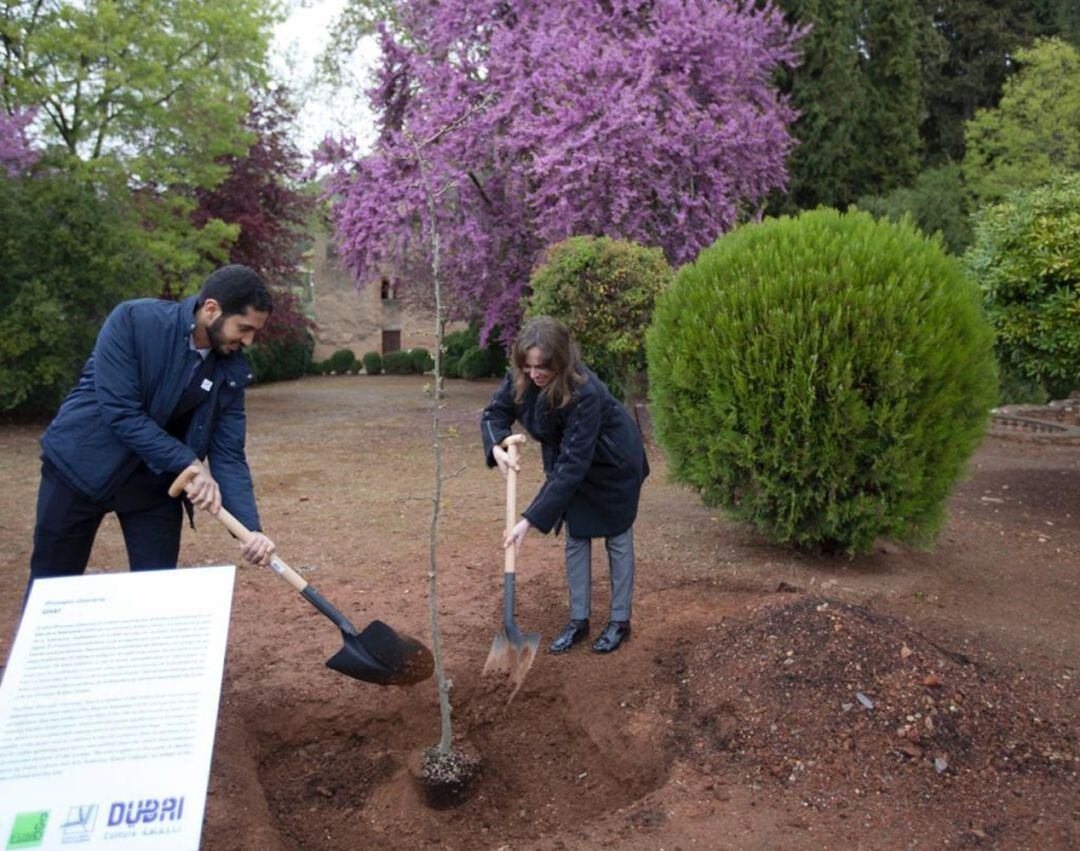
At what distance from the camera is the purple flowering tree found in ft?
41.5

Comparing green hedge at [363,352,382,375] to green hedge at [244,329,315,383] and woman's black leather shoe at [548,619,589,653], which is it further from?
woman's black leather shoe at [548,619,589,653]

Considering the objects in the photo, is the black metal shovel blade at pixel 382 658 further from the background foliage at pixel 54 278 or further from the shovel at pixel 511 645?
the background foliage at pixel 54 278

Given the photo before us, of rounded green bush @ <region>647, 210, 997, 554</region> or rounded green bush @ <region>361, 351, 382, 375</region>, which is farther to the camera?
rounded green bush @ <region>361, 351, 382, 375</region>

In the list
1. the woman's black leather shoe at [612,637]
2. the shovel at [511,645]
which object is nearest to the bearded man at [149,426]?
the shovel at [511,645]

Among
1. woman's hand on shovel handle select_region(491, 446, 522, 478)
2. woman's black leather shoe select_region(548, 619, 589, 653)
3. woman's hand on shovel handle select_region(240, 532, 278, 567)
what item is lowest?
woman's black leather shoe select_region(548, 619, 589, 653)

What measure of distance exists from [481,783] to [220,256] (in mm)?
14635

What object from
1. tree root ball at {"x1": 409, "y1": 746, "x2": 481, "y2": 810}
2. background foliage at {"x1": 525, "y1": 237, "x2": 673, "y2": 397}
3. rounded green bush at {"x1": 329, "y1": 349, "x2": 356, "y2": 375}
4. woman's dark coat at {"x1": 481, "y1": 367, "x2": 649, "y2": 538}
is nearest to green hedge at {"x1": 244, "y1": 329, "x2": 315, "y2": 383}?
rounded green bush at {"x1": 329, "y1": 349, "x2": 356, "y2": 375}

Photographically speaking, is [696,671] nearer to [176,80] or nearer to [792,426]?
[792,426]

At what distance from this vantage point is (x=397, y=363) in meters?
31.3

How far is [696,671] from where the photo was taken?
429 centimetres

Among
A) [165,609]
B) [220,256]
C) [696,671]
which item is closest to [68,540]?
[165,609]

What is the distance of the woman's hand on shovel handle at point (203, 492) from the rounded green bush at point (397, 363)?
1088 inches

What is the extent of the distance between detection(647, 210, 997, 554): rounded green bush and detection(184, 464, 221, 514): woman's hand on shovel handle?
329cm

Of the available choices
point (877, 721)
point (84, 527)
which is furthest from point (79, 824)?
point (877, 721)
